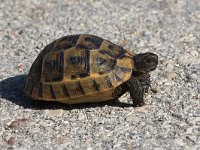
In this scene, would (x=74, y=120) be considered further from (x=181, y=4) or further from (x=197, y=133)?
(x=181, y=4)

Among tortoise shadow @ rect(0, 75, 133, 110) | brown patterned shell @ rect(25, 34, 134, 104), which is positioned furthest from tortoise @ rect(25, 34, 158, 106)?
tortoise shadow @ rect(0, 75, 133, 110)

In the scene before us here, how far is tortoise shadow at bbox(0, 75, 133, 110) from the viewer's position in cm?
557

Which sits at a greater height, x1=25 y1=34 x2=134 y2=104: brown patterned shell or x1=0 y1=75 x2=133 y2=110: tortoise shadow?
x1=25 y1=34 x2=134 y2=104: brown patterned shell

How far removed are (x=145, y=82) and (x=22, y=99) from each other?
1376mm

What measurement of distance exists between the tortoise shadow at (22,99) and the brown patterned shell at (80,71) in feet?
0.52

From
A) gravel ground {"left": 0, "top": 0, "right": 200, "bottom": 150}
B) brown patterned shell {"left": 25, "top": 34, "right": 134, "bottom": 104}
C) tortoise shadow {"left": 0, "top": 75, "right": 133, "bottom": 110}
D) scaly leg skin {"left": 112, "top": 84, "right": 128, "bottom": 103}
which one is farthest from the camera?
tortoise shadow {"left": 0, "top": 75, "right": 133, "bottom": 110}

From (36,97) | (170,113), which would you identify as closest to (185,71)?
(170,113)

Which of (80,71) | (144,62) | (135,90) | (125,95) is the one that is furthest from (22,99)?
(144,62)

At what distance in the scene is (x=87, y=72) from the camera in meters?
5.27

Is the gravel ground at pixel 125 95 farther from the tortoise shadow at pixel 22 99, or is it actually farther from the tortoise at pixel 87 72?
the tortoise at pixel 87 72

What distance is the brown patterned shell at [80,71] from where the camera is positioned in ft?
17.3

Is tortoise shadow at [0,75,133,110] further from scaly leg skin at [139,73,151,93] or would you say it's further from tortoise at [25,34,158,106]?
scaly leg skin at [139,73,151,93]

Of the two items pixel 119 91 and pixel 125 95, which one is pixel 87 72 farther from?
pixel 125 95

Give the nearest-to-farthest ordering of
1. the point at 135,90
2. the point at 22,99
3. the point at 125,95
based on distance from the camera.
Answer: the point at 135,90 → the point at 125,95 → the point at 22,99
